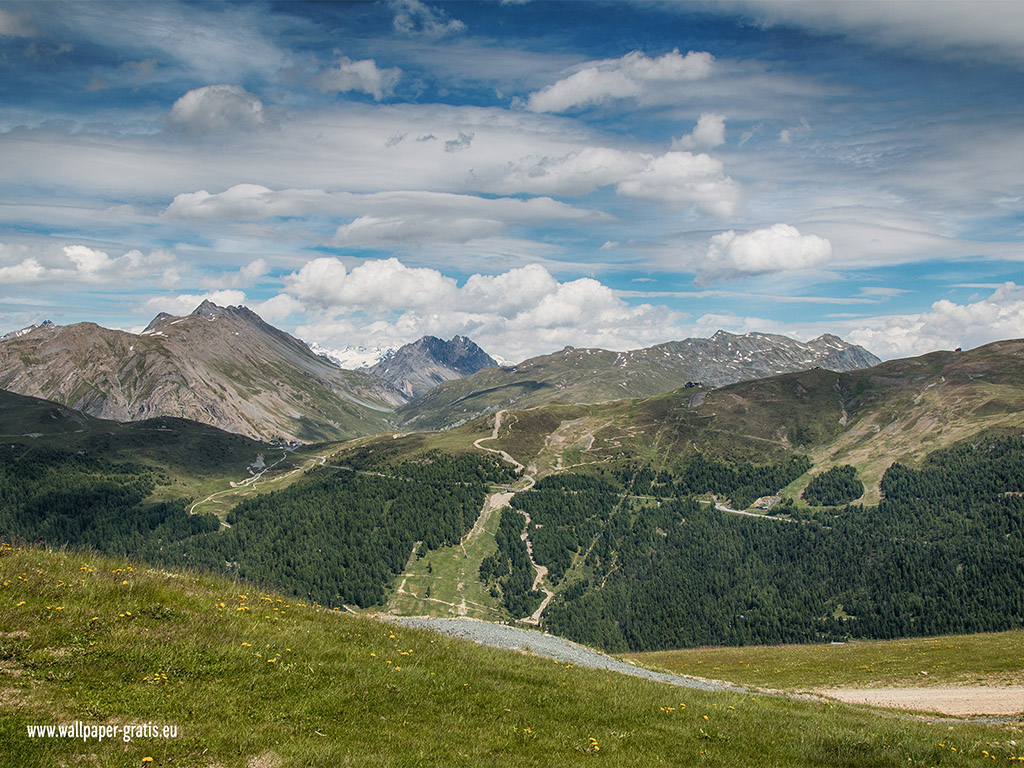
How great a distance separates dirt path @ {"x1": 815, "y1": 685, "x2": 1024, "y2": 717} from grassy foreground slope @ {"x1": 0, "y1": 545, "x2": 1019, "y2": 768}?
11.3 metres

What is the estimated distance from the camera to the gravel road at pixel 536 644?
128 ft

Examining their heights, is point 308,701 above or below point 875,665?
above


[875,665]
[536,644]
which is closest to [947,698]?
[875,665]

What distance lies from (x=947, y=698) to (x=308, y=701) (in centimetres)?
4462

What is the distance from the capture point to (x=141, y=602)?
22.3 m

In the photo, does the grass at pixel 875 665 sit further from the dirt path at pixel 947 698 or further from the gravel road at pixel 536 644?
the gravel road at pixel 536 644

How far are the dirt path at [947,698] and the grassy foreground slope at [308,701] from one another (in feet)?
37.2

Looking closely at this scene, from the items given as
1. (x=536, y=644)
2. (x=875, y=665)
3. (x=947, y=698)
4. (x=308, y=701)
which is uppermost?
(x=308, y=701)

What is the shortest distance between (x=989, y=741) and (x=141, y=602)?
35501mm

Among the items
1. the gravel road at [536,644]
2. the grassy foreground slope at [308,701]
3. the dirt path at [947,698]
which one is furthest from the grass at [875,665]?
the grassy foreground slope at [308,701]

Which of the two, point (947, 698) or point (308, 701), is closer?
point (308, 701)

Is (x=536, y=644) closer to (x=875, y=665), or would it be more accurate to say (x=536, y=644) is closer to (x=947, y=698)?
(x=947, y=698)

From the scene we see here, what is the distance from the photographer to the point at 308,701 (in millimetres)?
18500

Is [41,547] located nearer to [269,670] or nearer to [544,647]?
[269,670]
